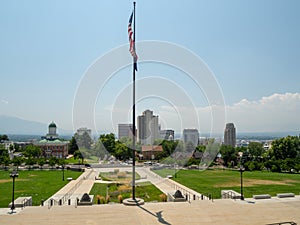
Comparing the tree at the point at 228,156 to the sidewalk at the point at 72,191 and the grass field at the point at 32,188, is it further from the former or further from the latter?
the grass field at the point at 32,188

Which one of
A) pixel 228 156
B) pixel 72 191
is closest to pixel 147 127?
pixel 228 156

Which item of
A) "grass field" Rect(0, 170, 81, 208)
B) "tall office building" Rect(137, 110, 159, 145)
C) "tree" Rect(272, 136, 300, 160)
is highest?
"tall office building" Rect(137, 110, 159, 145)

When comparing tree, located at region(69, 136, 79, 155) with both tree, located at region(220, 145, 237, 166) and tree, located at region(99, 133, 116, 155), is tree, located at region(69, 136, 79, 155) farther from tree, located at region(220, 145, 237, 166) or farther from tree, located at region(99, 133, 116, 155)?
tree, located at region(220, 145, 237, 166)

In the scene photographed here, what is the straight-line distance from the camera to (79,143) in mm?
81375

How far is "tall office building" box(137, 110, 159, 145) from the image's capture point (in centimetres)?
8230

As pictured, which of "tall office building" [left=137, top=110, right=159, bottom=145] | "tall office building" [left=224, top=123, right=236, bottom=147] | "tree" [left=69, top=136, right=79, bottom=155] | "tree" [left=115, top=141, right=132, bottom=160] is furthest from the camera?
"tall office building" [left=224, top=123, right=236, bottom=147]

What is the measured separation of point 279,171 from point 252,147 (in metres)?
23.5

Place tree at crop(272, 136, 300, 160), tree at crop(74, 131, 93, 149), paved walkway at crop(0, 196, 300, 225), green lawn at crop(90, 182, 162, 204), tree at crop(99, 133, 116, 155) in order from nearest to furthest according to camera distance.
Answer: paved walkway at crop(0, 196, 300, 225) → green lawn at crop(90, 182, 162, 204) → tree at crop(272, 136, 300, 160) → tree at crop(99, 133, 116, 155) → tree at crop(74, 131, 93, 149)

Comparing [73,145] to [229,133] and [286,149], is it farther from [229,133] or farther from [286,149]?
[286,149]

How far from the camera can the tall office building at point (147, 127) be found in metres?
82.3

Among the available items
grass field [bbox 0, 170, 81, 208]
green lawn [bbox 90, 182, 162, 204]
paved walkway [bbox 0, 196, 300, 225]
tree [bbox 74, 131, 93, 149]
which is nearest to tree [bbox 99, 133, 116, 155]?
tree [bbox 74, 131, 93, 149]

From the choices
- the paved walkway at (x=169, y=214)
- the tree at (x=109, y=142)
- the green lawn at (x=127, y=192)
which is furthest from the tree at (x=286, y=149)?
the paved walkway at (x=169, y=214)

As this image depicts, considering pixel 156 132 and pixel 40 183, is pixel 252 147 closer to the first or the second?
pixel 156 132

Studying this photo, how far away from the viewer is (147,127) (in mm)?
83312
